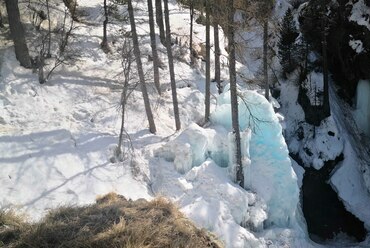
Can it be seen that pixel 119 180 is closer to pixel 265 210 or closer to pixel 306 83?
pixel 265 210

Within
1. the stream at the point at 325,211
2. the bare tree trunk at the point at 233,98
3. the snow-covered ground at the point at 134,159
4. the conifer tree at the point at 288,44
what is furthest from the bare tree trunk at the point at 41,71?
the conifer tree at the point at 288,44

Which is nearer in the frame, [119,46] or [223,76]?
[119,46]

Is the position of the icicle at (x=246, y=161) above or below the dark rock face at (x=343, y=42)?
below

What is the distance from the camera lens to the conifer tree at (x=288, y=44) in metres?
23.1

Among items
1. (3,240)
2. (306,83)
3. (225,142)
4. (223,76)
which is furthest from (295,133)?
(3,240)

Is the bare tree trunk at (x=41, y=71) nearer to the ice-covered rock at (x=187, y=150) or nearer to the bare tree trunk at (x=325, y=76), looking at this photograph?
the ice-covered rock at (x=187, y=150)

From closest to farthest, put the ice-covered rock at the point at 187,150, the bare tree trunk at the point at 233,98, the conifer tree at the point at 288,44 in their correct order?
the bare tree trunk at the point at 233,98 → the ice-covered rock at the point at 187,150 → the conifer tree at the point at 288,44

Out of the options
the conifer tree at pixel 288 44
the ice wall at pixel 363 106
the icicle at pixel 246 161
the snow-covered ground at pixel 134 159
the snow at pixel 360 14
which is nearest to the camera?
the snow-covered ground at pixel 134 159

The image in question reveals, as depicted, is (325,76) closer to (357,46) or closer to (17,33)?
(357,46)

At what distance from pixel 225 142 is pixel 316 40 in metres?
11.6

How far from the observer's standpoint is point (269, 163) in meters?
14.2

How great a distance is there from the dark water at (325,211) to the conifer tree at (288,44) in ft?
21.6

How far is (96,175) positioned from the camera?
40.0 feet

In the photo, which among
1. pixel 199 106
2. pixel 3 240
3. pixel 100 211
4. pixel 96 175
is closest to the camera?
pixel 3 240
